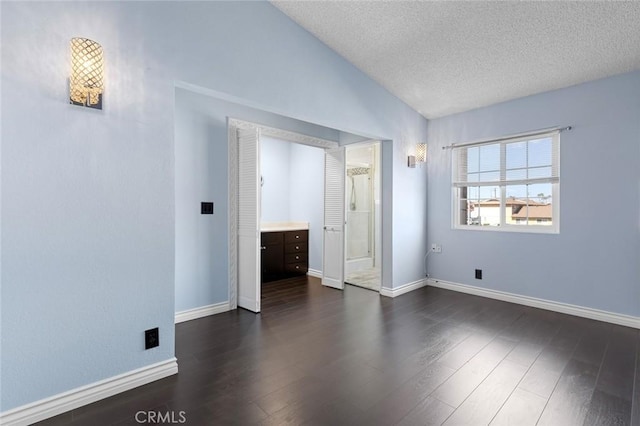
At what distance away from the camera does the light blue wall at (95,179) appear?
5.59ft

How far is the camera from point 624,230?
321cm

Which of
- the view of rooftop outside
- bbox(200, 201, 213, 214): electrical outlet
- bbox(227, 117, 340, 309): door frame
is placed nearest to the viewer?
bbox(200, 201, 213, 214): electrical outlet

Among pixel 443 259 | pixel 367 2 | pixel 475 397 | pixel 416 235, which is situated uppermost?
pixel 367 2

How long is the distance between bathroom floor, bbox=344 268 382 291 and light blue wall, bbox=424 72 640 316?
141cm

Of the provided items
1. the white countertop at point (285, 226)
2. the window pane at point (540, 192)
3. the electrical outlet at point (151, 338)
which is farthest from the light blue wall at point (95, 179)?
the window pane at point (540, 192)

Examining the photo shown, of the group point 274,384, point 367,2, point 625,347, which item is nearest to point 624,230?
point 625,347

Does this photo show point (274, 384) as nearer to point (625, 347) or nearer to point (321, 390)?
point (321, 390)

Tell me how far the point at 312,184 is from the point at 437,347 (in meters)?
3.55

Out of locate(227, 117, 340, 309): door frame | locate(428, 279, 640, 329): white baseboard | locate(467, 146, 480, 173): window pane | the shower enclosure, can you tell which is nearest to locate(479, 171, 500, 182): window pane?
locate(467, 146, 480, 173): window pane

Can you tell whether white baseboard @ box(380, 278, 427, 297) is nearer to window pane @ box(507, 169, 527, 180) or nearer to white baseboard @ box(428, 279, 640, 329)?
white baseboard @ box(428, 279, 640, 329)

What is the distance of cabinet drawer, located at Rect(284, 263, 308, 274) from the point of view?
5.36 metres

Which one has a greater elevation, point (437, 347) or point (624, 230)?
point (624, 230)

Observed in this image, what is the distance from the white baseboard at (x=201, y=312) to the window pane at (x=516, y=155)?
12.7 ft

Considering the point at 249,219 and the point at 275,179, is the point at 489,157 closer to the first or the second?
the point at 249,219
